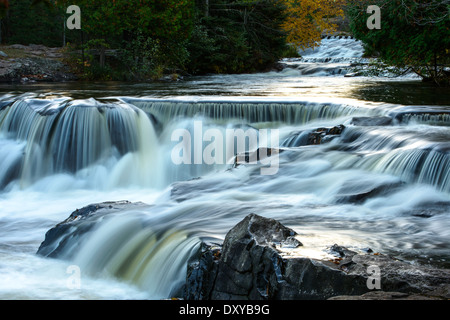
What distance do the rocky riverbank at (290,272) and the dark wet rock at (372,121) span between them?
4903 millimetres

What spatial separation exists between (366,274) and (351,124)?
6.07m

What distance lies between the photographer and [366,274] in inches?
146

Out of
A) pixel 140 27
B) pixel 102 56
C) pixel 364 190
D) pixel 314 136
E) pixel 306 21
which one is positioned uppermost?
pixel 306 21

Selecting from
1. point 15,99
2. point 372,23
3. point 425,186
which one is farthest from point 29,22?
point 425,186

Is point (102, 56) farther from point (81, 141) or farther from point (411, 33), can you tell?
point (411, 33)

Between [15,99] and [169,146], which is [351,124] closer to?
[169,146]

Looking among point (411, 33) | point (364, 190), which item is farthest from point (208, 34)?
point (364, 190)

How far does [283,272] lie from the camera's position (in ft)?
13.0

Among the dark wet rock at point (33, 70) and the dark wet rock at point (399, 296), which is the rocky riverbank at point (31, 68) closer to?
the dark wet rock at point (33, 70)

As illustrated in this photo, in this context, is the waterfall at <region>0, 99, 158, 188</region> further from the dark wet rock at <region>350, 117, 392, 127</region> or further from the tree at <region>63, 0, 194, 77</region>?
the tree at <region>63, 0, 194, 77</region>

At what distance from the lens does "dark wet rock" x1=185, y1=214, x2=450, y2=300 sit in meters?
3.69

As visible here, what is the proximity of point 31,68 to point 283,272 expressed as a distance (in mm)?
16435

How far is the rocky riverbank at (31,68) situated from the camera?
17.6 meters

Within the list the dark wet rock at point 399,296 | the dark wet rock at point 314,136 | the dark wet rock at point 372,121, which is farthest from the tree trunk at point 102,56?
the dark wet rock at point 399,296
